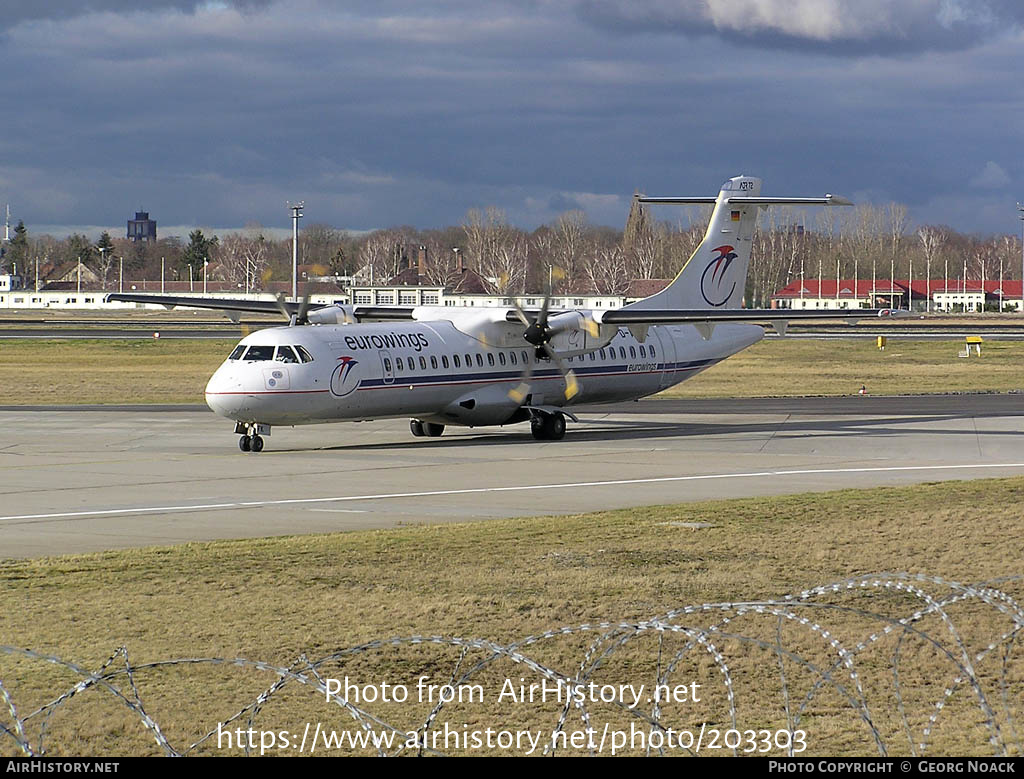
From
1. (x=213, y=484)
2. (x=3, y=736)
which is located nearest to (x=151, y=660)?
(x=3, y=736)

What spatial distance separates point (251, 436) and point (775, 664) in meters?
21.4

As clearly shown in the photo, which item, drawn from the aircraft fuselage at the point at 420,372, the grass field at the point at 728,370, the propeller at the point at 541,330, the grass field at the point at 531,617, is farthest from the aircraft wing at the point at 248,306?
the grass field at the point at 531,617

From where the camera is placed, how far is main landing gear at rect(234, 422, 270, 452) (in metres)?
31.9

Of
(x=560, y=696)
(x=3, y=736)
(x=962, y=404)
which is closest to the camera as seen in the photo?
(x=3, y=736)

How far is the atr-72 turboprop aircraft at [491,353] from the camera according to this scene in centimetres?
3175

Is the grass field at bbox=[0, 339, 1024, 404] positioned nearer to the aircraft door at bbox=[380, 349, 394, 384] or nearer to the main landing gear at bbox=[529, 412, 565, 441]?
the aircraft door at bbox=[380, 349, 394, 384]

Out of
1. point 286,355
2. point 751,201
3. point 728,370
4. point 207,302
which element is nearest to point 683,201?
point 751,201

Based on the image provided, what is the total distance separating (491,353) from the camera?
3600 cm

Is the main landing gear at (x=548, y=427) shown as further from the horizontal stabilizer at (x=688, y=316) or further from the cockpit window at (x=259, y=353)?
the cockpit window at (x=259, y=353)

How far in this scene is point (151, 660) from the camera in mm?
12336

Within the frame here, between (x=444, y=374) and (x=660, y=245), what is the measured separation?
166217 millimetres

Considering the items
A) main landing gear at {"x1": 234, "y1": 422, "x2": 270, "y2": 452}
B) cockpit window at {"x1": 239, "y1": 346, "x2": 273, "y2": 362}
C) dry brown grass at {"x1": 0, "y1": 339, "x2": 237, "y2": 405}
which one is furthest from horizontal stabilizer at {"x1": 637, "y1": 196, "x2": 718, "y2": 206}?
dry brown grass at {"x1": 0, "y1": 339, "x2": 237, "y2": 405}

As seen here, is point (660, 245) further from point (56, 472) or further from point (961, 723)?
point (961, 723)

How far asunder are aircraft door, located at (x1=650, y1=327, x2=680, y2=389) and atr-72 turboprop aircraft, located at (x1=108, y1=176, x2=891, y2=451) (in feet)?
0.14
